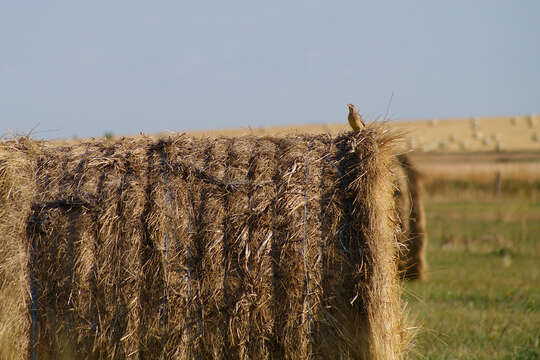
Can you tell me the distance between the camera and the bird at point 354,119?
6449mm


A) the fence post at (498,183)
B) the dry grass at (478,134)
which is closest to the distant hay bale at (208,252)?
the fence post at (498,183)

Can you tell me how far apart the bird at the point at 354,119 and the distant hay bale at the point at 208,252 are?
1.81 ft

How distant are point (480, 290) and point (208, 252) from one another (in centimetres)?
651

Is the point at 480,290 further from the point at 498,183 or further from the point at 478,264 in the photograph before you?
the point at 498,183

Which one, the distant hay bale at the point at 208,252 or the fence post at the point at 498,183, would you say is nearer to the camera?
the distant hay bale at the point at 208,252

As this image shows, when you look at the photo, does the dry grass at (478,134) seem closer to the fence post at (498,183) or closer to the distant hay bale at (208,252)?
the fence post at (498,183)

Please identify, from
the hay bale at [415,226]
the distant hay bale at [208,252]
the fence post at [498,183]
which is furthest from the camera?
the fence post at [498,183]

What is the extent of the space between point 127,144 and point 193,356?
2040mm

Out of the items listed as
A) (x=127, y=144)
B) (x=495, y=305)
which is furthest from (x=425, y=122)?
(x=127, y=144)

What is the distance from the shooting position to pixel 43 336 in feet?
19.5

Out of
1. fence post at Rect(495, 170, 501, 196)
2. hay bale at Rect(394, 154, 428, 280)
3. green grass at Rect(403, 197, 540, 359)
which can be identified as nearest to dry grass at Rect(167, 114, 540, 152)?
fence post at Rect(495, 170, 501, 196)

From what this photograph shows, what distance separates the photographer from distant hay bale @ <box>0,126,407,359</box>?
18.2 ft

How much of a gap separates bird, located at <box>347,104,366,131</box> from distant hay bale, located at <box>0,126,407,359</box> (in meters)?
0.55

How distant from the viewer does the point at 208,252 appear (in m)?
5.64
